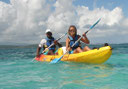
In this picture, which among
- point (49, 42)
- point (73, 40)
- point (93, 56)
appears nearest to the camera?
point (93, 56)

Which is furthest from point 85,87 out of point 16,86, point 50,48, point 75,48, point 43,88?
point 50,48

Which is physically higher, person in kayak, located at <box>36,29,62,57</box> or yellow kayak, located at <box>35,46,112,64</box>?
person in kayak, located at <box>36,29,62,57</box>

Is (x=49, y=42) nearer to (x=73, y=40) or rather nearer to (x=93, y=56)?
(x=73, y=40)

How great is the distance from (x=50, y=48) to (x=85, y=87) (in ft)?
21.9

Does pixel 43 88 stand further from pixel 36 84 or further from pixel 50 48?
pixel 50 48

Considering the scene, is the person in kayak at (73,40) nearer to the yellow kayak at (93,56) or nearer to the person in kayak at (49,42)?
the yellow kayak at (93,56)

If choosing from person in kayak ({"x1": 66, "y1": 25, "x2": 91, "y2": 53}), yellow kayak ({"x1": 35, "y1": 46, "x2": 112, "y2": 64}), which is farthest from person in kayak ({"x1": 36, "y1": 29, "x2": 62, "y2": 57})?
yellow kayak ({"x1": 35, "y1": 46, "x2": 112, "y2": 64})

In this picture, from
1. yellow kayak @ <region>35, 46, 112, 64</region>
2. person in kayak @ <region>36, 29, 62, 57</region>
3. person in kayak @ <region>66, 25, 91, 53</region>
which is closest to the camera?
yellow kayak @ <region>35, 46, 112, 64</region>

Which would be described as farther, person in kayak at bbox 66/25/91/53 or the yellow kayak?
person in kayak at bbox 66/25/91/53

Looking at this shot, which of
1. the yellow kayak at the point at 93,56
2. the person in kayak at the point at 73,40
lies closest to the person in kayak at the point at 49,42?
the person in kayak at the point at 73,40

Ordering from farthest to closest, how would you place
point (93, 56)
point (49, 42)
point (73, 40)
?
point (49, 42)
point (73, 40)
point (93, 56)

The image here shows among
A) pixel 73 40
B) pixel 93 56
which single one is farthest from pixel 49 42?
pixel 93 56

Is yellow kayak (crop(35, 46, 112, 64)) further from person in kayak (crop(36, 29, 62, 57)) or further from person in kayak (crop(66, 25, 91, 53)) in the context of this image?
person in kayak (crop(36, 29, 62, 57))

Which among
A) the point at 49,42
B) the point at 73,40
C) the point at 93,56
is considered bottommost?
the point at 93,56
